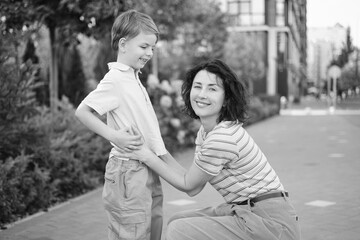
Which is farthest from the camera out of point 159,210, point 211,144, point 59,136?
point 59,136

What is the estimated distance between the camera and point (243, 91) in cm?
265

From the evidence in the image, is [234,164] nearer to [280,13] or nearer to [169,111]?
[169,111]

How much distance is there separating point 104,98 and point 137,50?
1.03 feet

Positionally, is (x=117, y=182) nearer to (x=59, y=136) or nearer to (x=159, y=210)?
(x=159, y=210)

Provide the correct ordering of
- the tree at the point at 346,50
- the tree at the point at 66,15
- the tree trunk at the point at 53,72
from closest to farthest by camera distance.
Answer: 1. the tree at the point at 66,15
2. the tree trunk at the point at 53,72
3. the tree at the point at 346,50

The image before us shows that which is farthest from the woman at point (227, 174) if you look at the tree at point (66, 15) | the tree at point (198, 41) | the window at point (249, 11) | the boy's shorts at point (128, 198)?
the window at point (249, 11)

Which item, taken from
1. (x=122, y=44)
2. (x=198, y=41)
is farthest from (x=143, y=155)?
(x=198, y=41)

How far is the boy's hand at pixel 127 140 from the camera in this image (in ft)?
8.20

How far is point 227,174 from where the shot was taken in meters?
2.59

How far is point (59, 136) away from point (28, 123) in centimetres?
93

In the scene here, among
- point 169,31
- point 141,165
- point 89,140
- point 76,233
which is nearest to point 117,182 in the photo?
point 141,165

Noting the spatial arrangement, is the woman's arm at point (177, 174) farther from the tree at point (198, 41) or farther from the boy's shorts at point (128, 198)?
the tree at point (198, 41)

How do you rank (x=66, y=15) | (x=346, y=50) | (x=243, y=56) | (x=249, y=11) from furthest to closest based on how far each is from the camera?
(x=346, y=50)
(x=249, y=11)
(x=243, y=56)
(x=66, y=15)

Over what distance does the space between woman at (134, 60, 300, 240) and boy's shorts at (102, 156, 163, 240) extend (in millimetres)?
101
